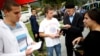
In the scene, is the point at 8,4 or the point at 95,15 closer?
the point at 8,4

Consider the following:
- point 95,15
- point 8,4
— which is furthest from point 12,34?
point 95,15

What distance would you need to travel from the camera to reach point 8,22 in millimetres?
3463

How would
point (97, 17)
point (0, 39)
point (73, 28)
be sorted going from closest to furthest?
1. point (0, 39)
2. point (97, 17)
3. point (73, 28)

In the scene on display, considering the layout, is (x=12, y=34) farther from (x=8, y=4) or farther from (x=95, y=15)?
(x=95, y=15)

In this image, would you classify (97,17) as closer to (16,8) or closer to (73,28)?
(16,8)

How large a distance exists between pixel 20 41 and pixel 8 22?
0.28 m

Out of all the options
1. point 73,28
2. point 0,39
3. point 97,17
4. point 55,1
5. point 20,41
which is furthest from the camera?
point 55,1

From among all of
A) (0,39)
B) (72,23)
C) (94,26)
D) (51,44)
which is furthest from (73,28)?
(0,39)

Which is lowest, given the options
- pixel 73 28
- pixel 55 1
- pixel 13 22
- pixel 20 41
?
pixel 55 1

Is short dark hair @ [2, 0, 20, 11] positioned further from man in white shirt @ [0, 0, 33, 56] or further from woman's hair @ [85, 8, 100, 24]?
woman's hair @ [85, 8, 100, 24]

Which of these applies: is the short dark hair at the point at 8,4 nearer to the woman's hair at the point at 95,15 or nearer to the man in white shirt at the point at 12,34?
the man in white shirt at the point at 12,34

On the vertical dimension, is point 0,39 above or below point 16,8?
below

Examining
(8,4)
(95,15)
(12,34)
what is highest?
(8,4)

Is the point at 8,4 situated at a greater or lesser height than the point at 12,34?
greater
